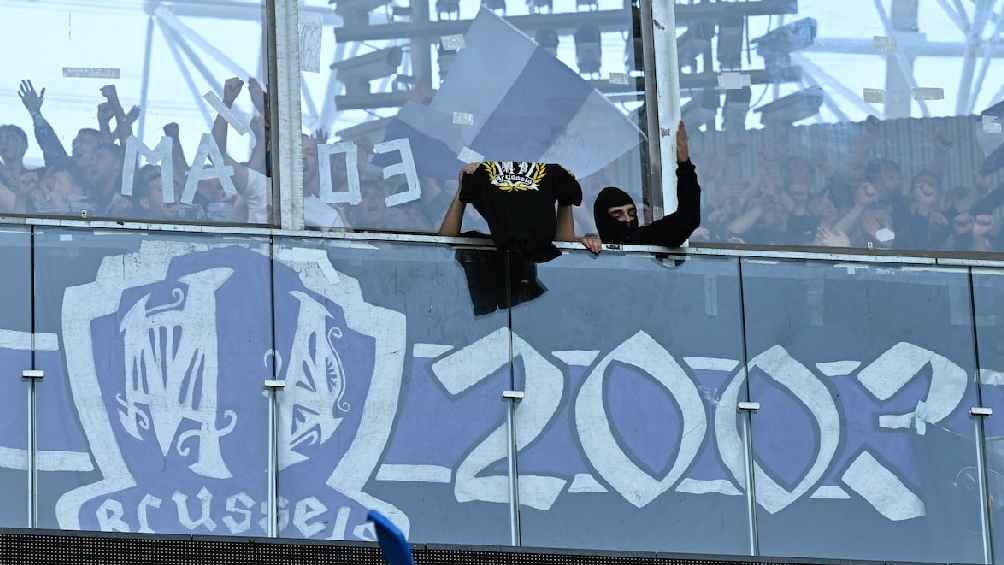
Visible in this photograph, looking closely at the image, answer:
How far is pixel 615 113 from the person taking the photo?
1322cm

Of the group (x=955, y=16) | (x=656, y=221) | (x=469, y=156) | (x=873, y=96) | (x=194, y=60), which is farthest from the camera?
(x=955, y=16)

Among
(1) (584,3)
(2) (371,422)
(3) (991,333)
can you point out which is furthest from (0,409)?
(3) (991,333)

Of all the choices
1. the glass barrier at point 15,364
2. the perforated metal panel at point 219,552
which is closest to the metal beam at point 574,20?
the glass barrier at point 15,364

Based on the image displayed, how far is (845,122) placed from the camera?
13508mm

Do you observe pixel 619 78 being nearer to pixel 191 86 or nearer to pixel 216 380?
pixel 191 86

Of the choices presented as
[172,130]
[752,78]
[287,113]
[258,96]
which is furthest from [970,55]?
[172,130]

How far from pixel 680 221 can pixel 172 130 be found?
257cm

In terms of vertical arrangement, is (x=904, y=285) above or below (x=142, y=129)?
below

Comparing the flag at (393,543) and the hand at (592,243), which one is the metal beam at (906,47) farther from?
the flag at (393,543)

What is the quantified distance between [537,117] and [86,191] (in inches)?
95.6

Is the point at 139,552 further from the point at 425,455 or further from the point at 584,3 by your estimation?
the point at 584,3

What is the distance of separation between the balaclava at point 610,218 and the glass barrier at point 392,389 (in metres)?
0.68

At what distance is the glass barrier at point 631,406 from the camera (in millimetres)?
12047

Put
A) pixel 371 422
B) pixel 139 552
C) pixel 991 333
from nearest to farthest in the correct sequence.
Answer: pixel 139 552 < pixel 371 422 < pixel 991 333
